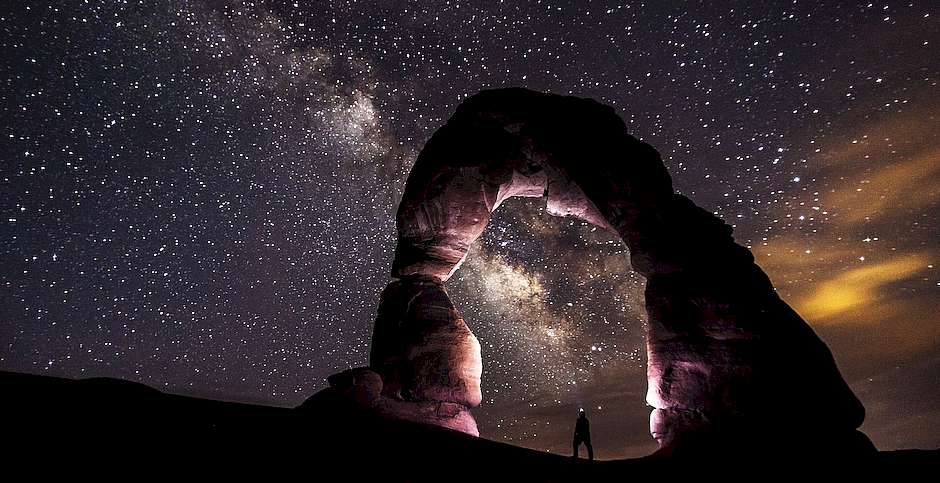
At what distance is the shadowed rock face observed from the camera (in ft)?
33.0

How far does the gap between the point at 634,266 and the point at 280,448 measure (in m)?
9.47

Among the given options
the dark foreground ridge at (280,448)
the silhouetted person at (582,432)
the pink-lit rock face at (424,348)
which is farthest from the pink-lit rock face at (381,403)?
the silhouetted person at (582,432)

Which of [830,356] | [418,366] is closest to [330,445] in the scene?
[418,366]

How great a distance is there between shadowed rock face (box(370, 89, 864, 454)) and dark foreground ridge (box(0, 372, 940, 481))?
1.37m

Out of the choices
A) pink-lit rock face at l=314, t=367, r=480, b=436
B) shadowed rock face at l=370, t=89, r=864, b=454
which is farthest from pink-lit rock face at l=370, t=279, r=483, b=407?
pink-lit rock face at l=314, t=367, r=480, b=436

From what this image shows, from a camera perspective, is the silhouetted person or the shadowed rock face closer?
the shadowed rock face

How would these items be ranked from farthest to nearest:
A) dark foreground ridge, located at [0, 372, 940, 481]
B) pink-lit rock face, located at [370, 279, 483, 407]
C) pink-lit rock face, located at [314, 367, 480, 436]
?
pink-lit rock face, located at [370, 279, 483, 407]
pink-lit rock face, located at [314, 367, 480, 436]
dark foreground ridge, located at [0, 372, 940, 481]

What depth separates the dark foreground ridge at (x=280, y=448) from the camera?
457cm

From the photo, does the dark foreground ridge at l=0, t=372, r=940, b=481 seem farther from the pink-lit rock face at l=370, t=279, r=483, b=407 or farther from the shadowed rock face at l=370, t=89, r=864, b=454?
the pink-lit rock face at l=370, t=279, r=483, b=407

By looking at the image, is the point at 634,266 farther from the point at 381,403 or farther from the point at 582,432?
the point at 381,403

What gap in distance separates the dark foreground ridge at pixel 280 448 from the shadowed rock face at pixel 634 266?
4.50 feet

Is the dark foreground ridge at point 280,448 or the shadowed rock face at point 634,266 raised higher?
the shadowed rock face at point 634,266

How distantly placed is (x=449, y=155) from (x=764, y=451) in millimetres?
10509

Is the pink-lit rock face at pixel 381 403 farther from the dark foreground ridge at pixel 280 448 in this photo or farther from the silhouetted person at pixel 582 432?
the silhouetted person at pixel 582 432
